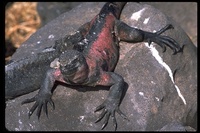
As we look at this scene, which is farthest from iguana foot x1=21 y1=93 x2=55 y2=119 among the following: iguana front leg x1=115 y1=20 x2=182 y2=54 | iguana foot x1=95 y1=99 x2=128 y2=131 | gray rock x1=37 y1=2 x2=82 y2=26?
gray rock x1=37 y1=2 x2=82 y2=26

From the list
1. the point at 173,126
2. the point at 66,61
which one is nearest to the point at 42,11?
the point at 66,61

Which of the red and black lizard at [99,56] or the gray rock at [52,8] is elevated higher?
the red and black lizard at [99,56]

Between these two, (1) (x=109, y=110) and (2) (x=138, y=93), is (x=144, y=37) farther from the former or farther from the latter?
(1) (x=109, y=110)

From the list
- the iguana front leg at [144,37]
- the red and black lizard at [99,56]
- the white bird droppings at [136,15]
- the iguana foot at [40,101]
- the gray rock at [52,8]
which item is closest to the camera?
the red and black lizard at [99,56]

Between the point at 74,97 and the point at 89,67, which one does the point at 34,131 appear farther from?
the point at 89,67

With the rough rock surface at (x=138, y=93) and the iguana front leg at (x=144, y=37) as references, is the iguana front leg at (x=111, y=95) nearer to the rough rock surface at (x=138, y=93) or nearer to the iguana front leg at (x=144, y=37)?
the rough rock surface at (x=138, y=93)

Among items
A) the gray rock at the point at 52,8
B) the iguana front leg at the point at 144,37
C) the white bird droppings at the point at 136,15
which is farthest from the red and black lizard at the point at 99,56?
the gray rock at the point at 52,8

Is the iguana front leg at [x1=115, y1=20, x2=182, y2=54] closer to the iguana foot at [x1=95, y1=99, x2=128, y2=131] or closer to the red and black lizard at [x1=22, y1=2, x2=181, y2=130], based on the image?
the red and black lizard at [x1=22, y1=2, x2=181, y2=130]
